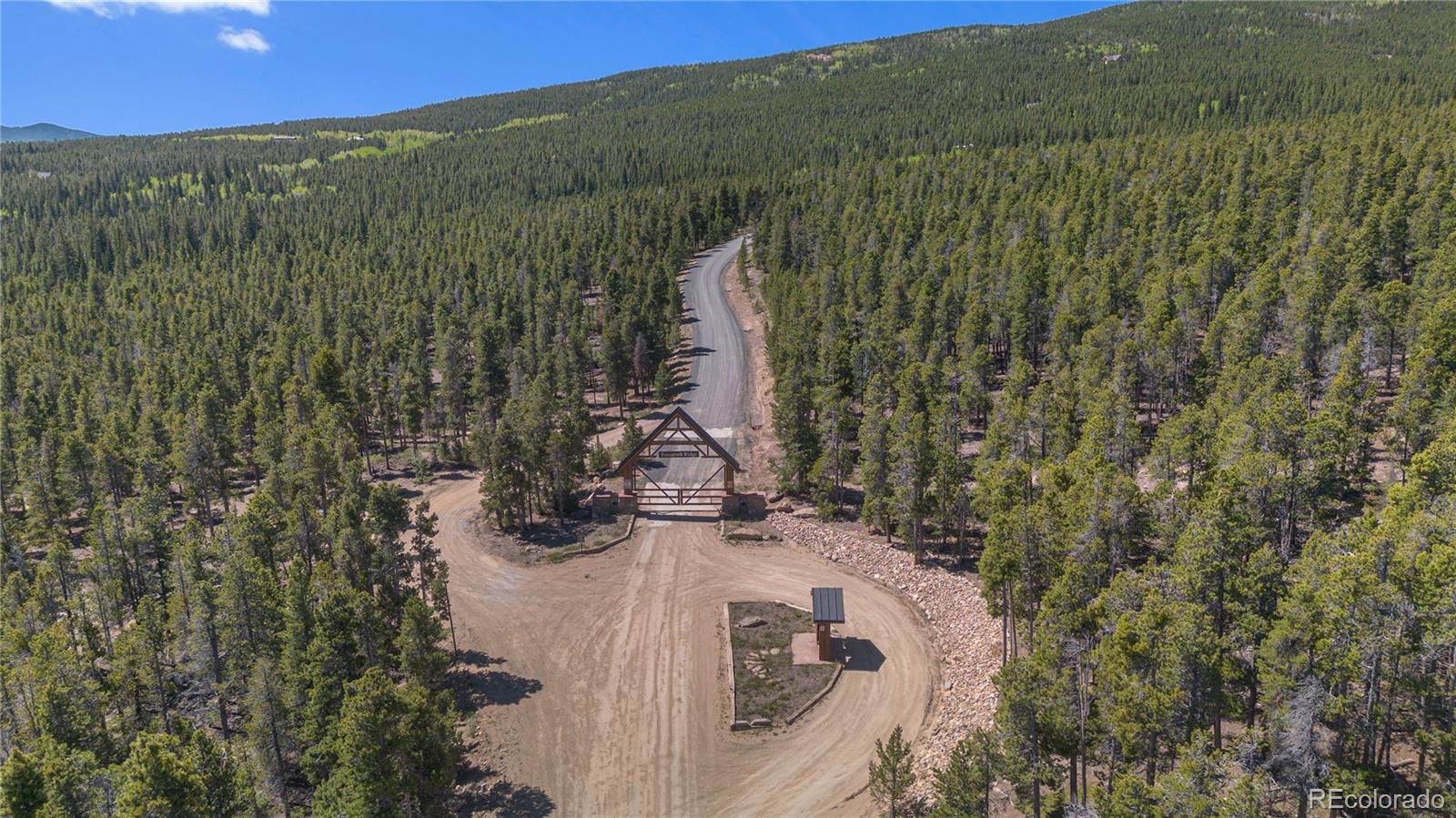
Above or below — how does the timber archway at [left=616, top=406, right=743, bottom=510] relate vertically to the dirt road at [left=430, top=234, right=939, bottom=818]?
above

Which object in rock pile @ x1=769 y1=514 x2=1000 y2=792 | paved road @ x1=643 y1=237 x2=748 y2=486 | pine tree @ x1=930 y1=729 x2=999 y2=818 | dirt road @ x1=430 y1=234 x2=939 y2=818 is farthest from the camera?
paved road @ x1=643 y1=237 x2=748 y2=486

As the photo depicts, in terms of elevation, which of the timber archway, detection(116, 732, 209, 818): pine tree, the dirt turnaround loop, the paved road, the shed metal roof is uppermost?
the paved road

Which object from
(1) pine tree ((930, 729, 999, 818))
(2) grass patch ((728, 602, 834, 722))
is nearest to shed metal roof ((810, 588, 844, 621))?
(2) grass patch ((728, 602, 834, 722))

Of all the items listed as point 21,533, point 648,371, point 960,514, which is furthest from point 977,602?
point 21,533

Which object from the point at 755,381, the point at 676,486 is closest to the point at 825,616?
the point at 676,486

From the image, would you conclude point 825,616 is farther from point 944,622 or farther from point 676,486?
point 676,486

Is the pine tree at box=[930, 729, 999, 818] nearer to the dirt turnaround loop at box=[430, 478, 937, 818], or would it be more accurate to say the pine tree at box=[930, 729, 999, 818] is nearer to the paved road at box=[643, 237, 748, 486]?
the dirt turnaround loop at box=[430, 478, 937, 818]
